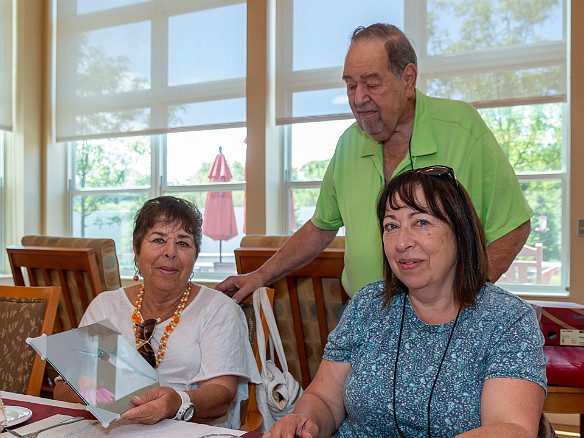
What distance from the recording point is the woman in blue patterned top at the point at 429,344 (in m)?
1.18

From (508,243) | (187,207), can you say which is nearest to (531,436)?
(508,243)

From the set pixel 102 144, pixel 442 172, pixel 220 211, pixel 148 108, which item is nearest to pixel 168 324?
pixel 442 172

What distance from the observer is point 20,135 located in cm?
602

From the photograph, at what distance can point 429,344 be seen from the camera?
49.9 inches

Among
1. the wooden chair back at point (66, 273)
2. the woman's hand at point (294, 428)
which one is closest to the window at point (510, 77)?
the wooden chair back at point (66, 273)

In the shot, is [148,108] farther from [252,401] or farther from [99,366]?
[99,366]

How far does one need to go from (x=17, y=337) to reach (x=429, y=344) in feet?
4.37

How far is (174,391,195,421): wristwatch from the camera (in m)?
1.36

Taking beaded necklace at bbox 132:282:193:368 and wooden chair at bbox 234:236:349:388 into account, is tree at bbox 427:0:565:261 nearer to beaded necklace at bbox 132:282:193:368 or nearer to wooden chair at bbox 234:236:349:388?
wooden chair at bbox 234:236:349:388

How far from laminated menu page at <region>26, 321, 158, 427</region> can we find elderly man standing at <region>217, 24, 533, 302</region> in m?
0.67

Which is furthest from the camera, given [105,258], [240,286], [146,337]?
[105,258]

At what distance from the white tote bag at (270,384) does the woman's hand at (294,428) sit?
547mm

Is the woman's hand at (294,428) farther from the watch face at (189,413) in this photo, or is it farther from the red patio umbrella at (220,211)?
the red patio umbrella at (220,211)

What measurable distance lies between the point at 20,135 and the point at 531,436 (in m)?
6.04
